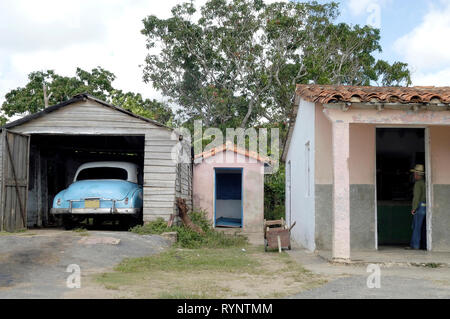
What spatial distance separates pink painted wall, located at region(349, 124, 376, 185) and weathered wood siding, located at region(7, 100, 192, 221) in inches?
190

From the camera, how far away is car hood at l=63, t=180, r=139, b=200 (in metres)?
12.6

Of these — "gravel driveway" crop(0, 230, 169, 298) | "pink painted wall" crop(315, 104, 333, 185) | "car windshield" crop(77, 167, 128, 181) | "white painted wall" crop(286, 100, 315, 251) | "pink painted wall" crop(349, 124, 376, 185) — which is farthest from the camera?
"car windshield" crop(77, 167, 128, 181)

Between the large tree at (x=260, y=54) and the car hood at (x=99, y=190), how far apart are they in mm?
15990

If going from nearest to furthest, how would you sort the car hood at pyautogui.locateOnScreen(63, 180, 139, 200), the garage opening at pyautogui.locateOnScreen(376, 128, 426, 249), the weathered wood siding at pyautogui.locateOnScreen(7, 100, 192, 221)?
the garage opening at pyautogui.locateOnScreen(376, 128, 426, 249) → the car hood at pyautogui.locateOnScreen(63, 180, 139, 200) → the weathered wood siding at pyautogui.locateOnScreen(7, 100, 192, 221)

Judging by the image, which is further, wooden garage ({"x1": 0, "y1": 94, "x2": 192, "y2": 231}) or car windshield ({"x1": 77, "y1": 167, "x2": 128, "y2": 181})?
car windshield ({"x1": 77, "y1": 167, "x2": 128, "y2": 181})

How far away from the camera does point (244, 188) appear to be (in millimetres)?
18984

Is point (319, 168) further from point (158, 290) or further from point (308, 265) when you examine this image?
point (158, 290)

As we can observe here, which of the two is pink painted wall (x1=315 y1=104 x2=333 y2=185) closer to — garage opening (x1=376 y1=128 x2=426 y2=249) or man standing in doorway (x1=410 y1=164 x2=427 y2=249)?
man standing in doorway (x1=410 y1=164 x2=427 y2=249)

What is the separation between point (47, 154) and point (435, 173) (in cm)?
1150

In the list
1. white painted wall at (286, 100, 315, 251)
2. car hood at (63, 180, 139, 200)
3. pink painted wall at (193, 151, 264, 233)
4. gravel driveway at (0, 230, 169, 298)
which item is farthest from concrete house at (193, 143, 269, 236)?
gravel driveway at (0, 230, 169, 298)

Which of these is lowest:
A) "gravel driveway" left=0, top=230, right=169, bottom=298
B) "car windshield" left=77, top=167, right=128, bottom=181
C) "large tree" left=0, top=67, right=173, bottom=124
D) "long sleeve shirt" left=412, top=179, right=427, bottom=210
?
"gravel driveway" left=0, top=230, right=169, bottom=298

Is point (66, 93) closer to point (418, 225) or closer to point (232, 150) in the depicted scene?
point (232, 150)

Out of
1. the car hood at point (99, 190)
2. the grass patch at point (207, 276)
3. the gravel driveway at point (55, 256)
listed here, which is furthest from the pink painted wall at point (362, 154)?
the car hood at point (99, 190)

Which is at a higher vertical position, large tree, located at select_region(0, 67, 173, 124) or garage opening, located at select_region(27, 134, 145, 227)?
large tree, located at select_region(0, 67, 173, 124)
